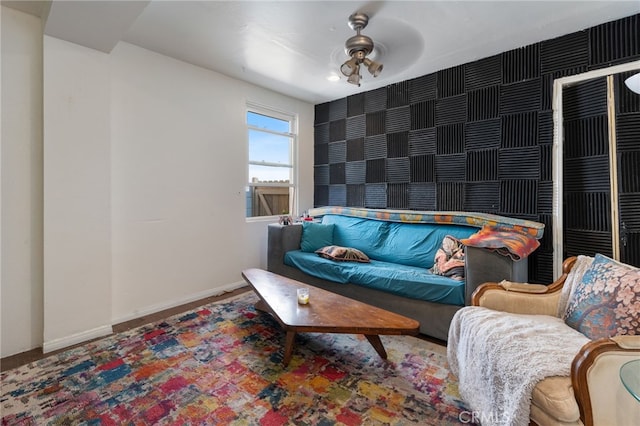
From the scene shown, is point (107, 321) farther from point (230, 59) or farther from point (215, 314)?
point (230, 59)

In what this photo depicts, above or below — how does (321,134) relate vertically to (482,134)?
above

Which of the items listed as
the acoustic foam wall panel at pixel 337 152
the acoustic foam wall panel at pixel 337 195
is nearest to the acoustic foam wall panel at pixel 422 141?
the acoustic foam wall panel at pixel 337 152

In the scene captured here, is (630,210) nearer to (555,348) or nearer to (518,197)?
(518,197)

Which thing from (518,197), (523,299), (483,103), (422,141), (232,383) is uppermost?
(483,103)

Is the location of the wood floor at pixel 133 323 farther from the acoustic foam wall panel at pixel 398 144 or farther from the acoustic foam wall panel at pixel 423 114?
the acoustic foam wall panel at pixel 423 114

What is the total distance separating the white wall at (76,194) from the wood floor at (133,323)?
0.09 meters

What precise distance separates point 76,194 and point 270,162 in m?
2.09

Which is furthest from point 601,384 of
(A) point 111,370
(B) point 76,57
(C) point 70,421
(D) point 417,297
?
(B) point 76,57

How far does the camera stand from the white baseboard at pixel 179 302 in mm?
2562

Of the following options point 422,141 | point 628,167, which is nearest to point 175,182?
point 422,141

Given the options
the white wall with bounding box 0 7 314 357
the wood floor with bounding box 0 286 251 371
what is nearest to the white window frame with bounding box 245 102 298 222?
the white wall with bounding box 0 7 314 357

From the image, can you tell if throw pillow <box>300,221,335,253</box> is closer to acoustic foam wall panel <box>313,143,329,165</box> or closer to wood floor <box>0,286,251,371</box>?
wood floor <box>0,286,251,371</box>

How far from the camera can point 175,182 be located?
287cm

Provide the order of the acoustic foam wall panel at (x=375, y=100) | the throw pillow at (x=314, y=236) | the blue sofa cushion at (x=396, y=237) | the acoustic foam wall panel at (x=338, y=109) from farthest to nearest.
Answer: the acoustic foam wall panel at (x=338, y=109), the acoustic foam wall panel at (x=375, y=100), the throw pillow at (x=314, y=236), the blue sofa cushion at (x=396, y=237)
